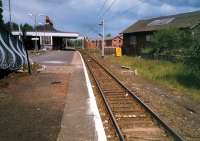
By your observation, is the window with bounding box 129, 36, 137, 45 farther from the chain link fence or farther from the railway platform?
the railway platform

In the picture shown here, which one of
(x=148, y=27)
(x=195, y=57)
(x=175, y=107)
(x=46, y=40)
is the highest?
(x=148, y=27)

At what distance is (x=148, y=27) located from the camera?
59.7m

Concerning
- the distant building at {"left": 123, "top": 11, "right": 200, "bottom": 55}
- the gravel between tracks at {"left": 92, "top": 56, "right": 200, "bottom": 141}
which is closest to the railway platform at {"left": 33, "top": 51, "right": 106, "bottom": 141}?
the gravel between tracks at {"left": 92, "top": 56, "right": 200, "bottom": 141}

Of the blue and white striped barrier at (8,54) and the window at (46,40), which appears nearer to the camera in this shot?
the blue and white striped barrier at (8,54)

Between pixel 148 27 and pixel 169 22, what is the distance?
5144 mm

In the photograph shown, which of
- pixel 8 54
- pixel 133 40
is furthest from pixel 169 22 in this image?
pixel 8 54

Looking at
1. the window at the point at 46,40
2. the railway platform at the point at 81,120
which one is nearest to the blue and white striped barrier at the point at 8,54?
the railway platform at the point at 81,120

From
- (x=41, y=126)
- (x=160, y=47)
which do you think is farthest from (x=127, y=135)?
(x=160, y=47)

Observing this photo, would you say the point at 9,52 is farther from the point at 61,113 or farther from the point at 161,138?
the point at 161,138

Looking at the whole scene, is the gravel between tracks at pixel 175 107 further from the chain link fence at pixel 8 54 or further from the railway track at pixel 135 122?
the chain link fence at pixel 8 54

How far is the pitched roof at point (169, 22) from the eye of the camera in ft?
158

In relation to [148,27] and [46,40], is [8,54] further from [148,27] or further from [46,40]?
[46,40]

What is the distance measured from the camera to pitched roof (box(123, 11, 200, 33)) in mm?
48037

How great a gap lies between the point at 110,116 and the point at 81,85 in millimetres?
7636
